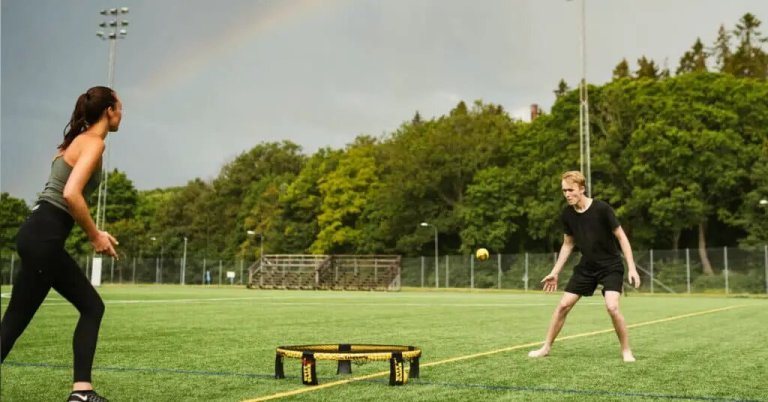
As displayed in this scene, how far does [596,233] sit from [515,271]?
153ft

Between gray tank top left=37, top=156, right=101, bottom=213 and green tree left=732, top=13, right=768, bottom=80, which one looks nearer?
gray tank top left=37, top=156, right=101, bottom=213

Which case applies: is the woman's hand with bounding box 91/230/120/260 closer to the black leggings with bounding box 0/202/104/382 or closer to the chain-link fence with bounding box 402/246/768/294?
the black leggings with bounding box 0/202/104/382

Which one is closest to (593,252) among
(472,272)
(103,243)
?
(103,243)

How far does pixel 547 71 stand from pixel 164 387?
57.3 meters

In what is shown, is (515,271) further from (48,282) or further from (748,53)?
(48,282)

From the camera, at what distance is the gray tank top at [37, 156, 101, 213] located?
15.4ft

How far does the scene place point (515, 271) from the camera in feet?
179

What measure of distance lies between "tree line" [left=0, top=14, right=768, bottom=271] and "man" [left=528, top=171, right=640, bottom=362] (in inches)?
1622

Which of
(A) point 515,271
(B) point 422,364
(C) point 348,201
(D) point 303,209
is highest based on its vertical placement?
(C) point 348,201

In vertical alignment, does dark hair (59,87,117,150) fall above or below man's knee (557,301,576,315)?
above

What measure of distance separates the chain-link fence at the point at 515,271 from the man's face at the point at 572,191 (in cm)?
3356

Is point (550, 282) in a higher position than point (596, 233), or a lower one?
lower

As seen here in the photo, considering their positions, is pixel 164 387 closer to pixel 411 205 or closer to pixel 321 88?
pixel 321 88

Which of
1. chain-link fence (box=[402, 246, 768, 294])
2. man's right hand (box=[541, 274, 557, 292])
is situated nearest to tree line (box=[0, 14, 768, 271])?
chain-link fence (box=[402, 246, 768, 294])
